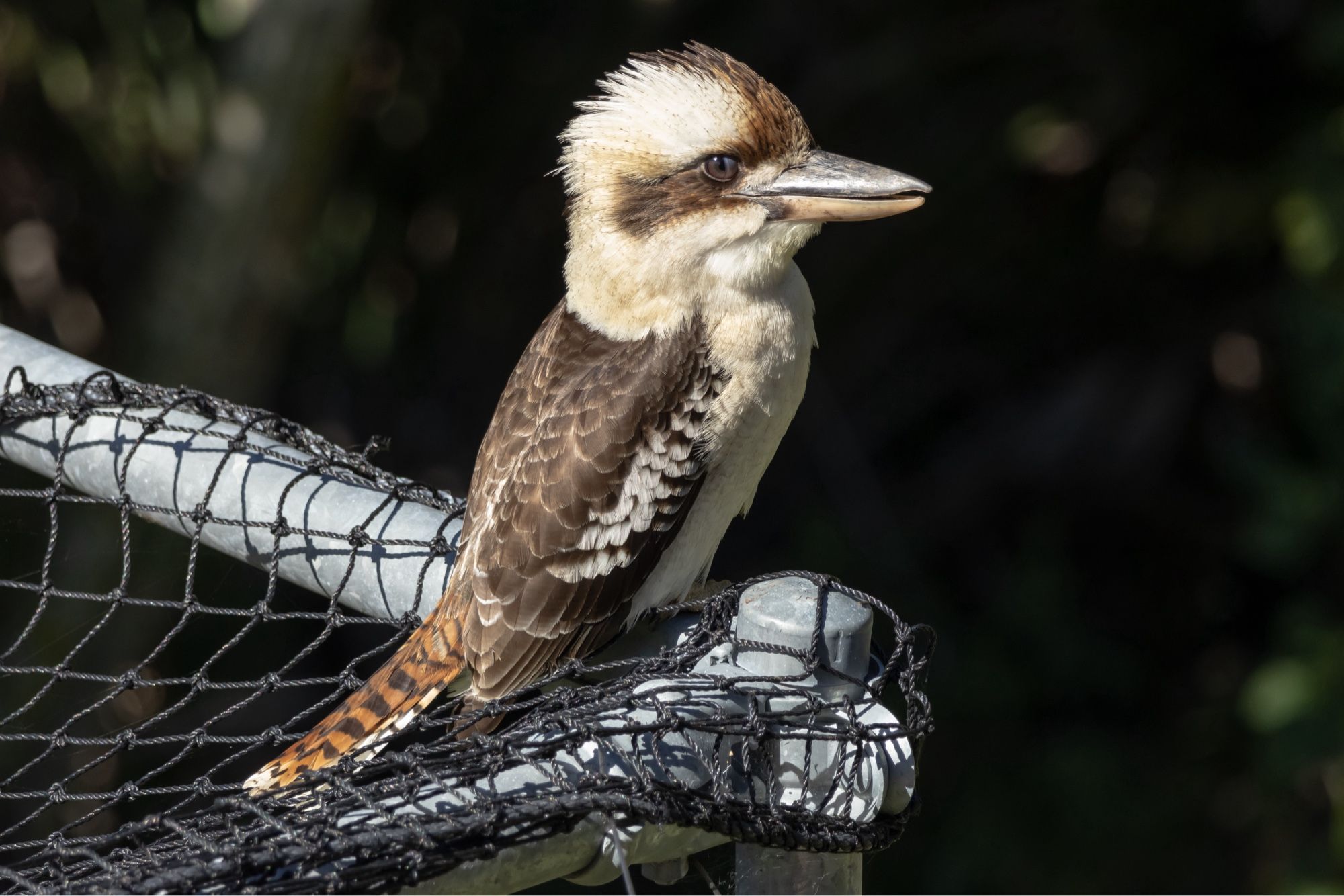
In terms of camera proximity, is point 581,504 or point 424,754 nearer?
point 424,754

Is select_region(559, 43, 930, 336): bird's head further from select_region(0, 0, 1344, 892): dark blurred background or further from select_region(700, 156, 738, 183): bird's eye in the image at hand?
select_region(0, 0, 1344, 892): dark blurred background

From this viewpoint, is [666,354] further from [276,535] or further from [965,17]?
[965,17]

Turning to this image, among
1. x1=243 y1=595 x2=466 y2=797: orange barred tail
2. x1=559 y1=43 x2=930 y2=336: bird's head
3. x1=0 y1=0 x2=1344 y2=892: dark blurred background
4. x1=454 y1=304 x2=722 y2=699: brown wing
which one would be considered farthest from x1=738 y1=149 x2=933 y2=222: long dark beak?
x1=0 y1=0 x2=1344 y2=892: dark blurred background

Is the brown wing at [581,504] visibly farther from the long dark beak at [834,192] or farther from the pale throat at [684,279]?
the long dark beak at [834,192]

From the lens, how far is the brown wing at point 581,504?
1919 millimetres

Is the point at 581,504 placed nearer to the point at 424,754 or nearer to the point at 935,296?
the point at 424,754

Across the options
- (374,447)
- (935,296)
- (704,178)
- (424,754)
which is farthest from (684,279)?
(935,296)

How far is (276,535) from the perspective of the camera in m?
1.76

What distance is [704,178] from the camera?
2.00m

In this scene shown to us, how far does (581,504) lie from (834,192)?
0.56 meters

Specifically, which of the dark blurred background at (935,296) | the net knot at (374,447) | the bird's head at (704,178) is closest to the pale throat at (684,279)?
the bird's head at (704,178)

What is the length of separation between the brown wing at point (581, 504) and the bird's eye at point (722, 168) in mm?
215

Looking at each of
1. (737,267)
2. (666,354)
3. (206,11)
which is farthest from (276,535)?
(206,11)

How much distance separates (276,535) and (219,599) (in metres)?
1.55
